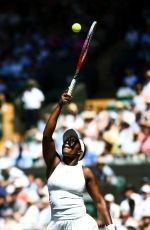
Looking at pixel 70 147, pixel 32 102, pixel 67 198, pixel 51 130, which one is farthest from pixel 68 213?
pixel 32 102

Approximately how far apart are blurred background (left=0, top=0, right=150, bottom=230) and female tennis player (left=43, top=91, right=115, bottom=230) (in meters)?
3.01

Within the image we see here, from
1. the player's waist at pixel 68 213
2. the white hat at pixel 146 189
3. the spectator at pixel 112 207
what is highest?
the white hat at pixel 146 189

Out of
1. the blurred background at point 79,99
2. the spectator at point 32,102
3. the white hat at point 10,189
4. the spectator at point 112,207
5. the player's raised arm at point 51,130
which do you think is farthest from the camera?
the spectator at point 32,102

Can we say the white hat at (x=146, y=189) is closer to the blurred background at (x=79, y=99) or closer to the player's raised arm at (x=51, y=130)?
the blurred background at (x=79, y=99)

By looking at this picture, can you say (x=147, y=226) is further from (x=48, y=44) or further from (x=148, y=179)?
(x=48, y=44)

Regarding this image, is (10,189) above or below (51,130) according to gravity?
above

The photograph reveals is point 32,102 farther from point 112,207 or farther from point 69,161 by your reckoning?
point 69,161

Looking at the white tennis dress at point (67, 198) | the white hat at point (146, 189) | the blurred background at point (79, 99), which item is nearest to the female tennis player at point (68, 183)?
the white tennis dress at point (67, 198)

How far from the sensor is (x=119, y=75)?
72.8 feet

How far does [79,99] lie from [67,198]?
10349mm

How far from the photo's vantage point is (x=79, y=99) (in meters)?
20.5

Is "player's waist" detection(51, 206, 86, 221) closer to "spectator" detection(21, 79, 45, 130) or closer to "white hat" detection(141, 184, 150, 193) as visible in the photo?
"white hat" detection(141, 184, 150, 193)

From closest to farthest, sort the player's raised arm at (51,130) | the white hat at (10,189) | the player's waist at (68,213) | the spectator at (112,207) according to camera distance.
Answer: the player's raised arm at (51,130)
the player's waist at (68,213)
the spectator at (112,207)
the white hat at (10,189)

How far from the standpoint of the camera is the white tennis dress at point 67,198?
10.2m
